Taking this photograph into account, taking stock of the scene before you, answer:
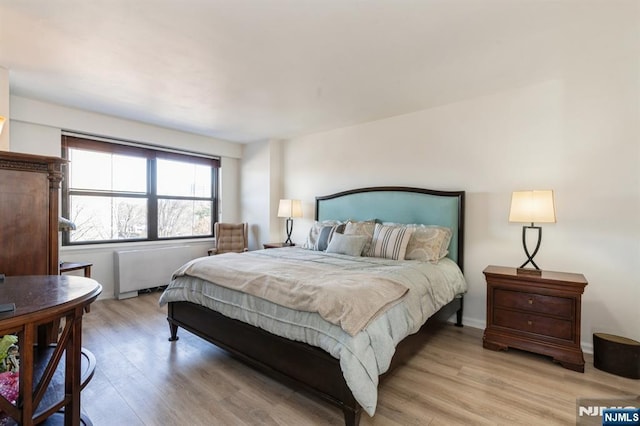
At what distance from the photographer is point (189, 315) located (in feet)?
8.70

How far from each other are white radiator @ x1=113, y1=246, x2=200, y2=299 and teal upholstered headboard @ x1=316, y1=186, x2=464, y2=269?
95.7 inches

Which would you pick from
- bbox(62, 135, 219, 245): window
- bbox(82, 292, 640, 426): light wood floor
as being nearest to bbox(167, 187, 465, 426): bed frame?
bbox(82, 292, 640, 426): light wood floor

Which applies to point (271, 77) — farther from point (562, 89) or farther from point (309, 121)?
point (562, 89)

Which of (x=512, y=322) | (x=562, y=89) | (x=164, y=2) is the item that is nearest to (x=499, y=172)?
(x=562, y=89)

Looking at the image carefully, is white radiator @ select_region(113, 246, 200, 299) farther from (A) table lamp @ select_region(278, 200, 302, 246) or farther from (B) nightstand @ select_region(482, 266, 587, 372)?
(B) nightstand @ select_region(482, 266, 587, 372)

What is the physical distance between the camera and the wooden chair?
16.4ft

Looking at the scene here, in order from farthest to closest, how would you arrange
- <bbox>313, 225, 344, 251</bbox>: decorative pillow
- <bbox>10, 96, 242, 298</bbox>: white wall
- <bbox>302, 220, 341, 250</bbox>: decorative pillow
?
<bbox>302, 220, 341, 250</bbox>: decorative pillow → <bbox>313, 225, 344, 251</bbox>: decorative pillow → <bbox>10, 96, 242, 298</bbox>: white wall

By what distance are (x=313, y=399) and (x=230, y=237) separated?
3.58 m

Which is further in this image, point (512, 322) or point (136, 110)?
point (136, 110)

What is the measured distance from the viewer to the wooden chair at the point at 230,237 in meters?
5.00

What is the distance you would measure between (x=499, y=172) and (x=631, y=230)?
3.73ft

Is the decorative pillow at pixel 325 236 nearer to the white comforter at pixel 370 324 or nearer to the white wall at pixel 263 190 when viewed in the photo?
the white comforter at pixel 370 324

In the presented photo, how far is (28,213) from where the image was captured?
1.72 m

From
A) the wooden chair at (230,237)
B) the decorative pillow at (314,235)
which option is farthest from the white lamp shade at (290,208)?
the wooden chair at (230,237)
